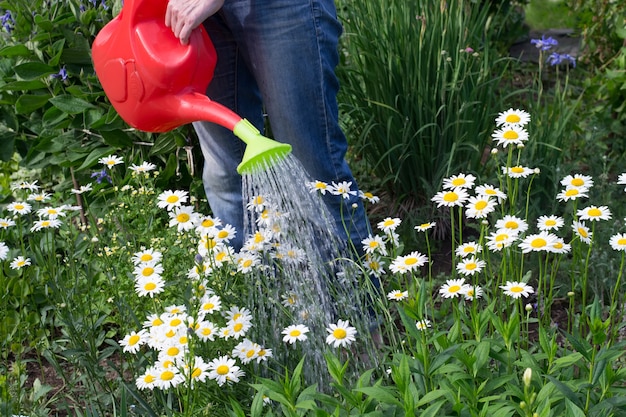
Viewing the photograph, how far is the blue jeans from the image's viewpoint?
218 cm

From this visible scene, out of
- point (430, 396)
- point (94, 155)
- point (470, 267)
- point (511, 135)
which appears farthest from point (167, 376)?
point (94, 155)

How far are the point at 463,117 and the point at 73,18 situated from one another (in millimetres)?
1504

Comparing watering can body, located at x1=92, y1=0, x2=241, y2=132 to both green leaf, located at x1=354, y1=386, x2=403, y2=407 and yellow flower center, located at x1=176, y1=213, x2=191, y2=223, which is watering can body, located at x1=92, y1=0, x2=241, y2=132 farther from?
green leaf, located at x1=354, y1=386, x2=403, y2=407

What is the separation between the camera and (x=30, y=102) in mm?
3307

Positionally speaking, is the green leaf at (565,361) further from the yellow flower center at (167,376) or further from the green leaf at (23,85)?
the green leaf at (23,85)

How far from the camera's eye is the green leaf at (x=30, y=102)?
329 centimetres

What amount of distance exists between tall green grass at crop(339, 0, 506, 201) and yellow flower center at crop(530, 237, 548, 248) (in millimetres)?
1320

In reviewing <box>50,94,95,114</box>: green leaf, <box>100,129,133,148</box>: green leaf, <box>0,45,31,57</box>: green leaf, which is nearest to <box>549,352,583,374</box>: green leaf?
<box>100,129,133,148</box>: green leaf

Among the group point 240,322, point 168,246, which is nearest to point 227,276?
point 240,322

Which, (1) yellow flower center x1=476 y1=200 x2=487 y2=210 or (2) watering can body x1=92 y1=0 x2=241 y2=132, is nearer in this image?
(1) yellow flower center x1=476 y1=200 x2=487 y2=210

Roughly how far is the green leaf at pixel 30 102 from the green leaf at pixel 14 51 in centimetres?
16

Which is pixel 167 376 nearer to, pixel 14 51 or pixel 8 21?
pixel 14 51

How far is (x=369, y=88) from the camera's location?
3328mm

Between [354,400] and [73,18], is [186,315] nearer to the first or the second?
[354,400]
